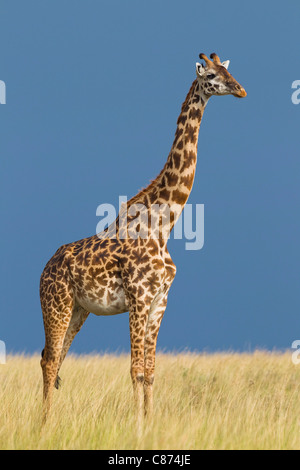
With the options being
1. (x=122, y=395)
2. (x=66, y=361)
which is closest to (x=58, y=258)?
(x=122, y=395)

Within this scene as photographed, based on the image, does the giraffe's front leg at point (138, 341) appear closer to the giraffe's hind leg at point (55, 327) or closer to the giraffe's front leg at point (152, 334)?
the giraffe's front leg at point (152, 334)

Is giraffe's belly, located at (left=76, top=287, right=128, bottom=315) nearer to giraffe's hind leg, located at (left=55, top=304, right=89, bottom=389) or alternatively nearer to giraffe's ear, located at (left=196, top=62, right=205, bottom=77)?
giraffe's hind leg, located at (left=55, top=304, right=89, bottom=389)

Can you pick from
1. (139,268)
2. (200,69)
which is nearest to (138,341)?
(139,268)

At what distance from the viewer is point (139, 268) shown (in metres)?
8.20

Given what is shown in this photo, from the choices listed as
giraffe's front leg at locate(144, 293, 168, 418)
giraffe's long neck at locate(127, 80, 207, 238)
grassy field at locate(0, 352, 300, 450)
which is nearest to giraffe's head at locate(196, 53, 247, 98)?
giraffe's long neck at locate(127, 80, 207, 238)

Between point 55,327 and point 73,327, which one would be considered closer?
point 55,327

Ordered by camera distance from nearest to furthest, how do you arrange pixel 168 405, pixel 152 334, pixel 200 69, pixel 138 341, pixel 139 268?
1. pixel 138 341
2. pixel 139 268
3. pixel 200 69
4. pixel 152 334
5. pixel 168 405

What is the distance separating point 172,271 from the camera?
8484mm

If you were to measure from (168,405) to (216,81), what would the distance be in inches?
178

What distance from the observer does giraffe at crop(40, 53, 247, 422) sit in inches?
321

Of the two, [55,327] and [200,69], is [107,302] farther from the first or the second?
[200,69]

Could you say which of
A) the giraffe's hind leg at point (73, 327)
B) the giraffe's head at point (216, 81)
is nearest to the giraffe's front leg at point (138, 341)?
the giraffe's hind leg at point (73, 327)
